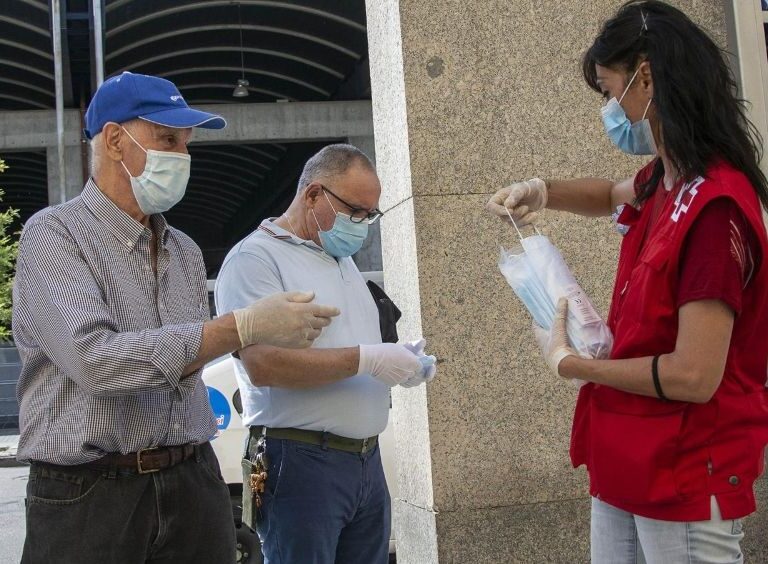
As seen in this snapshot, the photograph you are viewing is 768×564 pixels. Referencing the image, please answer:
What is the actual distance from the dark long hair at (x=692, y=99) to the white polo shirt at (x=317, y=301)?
1.51m

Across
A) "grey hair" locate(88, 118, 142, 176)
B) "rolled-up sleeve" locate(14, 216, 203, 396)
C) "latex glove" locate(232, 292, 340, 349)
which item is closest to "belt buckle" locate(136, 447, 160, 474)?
"rolled-up sleeve" locate(14, 216, 203, 396)

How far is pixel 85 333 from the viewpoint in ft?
8.30

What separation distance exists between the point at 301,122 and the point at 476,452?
24.8 meters

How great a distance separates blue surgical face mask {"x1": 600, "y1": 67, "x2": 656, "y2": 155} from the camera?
2.61m

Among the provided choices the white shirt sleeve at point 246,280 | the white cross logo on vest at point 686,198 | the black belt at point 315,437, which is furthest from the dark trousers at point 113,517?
the white cross logo on vest at point 686,198

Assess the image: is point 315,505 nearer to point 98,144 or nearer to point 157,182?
point 157,182

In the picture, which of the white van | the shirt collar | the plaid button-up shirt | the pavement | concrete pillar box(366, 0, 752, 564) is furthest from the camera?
the pavement

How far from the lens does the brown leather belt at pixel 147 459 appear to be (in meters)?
2.67

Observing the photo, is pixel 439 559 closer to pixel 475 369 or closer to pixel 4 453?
pixel 475 369

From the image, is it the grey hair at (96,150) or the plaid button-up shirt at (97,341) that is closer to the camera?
the plaid button-up shirt at (97,341)

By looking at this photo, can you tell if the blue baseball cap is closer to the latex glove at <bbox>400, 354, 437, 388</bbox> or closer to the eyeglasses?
the eyeglasses

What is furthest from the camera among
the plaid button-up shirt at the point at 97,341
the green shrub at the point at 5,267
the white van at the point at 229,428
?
the green shrub at the point at 5,267

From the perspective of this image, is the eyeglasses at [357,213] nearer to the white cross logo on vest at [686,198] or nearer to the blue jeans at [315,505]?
the blue jeans at [315,505]

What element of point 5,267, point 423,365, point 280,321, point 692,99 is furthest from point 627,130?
point 5,267
